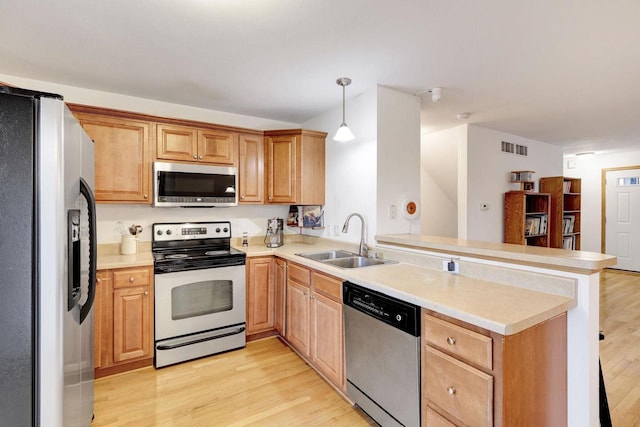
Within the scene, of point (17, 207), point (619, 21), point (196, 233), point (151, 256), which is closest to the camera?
point (17, 207)

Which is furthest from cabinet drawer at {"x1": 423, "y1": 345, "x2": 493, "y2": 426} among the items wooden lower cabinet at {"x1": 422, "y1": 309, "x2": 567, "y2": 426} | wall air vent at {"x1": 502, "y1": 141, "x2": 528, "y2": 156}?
wall air vent at {"x1": 502, "y1": 141, "x2": 528, "y2": 156}

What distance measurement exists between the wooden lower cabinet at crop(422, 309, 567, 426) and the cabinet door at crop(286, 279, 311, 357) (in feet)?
3.86

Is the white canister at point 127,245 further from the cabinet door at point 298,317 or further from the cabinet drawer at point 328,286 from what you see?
the cabinet drawer at point 328,286

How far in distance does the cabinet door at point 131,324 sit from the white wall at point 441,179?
12.6 ft

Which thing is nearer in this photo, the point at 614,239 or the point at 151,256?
the point at 151,256

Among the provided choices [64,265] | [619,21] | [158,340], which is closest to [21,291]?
[64,265]

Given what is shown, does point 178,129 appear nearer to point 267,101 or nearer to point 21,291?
point 267,101

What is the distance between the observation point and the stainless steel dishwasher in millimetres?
1568

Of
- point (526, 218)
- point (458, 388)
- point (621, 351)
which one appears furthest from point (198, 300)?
point (526, 218)

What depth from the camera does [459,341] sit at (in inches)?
53.2

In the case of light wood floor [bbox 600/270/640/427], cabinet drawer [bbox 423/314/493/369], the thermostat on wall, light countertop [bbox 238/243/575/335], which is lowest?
light wood floor [bbox 600/270/640/427]

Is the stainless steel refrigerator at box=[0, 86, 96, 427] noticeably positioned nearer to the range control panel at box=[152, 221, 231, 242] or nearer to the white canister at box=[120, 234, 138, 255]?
the white canister at box=[120, 234, 138, 255]

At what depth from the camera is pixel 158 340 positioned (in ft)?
8.24

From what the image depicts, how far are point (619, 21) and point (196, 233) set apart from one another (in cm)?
350
